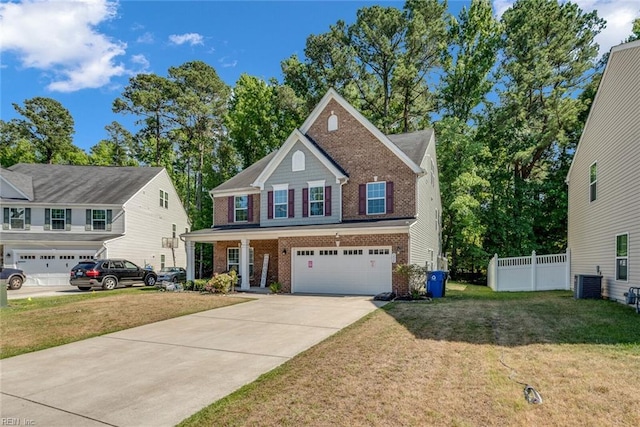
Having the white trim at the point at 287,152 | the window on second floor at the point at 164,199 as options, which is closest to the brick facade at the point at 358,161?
the white trim at the point at 287,152

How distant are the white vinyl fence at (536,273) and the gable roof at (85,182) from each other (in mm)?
24936

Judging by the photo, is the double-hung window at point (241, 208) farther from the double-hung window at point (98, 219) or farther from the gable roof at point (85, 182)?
the double-hung window at point (98, 219)

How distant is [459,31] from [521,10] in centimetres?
507

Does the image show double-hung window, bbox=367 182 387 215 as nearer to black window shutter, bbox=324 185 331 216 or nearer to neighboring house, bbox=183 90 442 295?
neighboring house, bbox=183 90 442 295

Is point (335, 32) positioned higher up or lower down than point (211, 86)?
higher up

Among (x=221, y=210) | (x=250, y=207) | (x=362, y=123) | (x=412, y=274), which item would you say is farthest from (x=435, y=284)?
(x=221, y=210)

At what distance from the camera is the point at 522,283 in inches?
712

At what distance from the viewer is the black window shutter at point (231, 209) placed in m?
22.0

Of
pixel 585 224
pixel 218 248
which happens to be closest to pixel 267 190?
pixel 218 248

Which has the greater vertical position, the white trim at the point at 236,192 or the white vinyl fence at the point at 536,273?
the white trim at the point at 236,192

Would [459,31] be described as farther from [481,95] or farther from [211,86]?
[211,86]

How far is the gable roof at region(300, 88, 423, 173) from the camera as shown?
16941 millimetres

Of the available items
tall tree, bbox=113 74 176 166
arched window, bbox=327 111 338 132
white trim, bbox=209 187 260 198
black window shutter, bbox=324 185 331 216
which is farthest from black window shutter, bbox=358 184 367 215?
tall tree, bbox=113 74 176 166

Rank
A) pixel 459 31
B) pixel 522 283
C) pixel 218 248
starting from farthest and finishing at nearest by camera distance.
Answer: pixel 459 31 → pixel 218 248 → pixel 522 283
